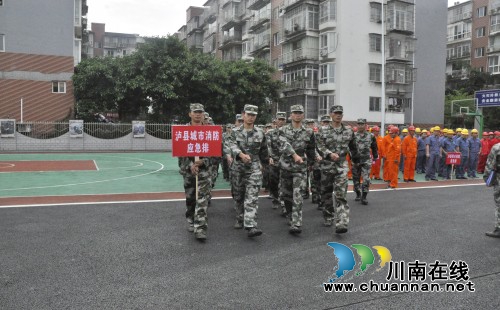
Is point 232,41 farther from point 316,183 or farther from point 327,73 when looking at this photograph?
point 316,183

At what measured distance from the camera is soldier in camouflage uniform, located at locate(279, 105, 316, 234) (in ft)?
24.2

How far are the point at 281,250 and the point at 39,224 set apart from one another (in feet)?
15.4

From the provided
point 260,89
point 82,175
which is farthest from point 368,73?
point 82,175

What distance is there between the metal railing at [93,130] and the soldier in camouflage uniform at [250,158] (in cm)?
2400

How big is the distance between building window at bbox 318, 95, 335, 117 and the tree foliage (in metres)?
6.13

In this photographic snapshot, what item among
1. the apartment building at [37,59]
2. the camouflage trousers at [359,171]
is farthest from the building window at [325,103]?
the camouflage trousers at [359,171]

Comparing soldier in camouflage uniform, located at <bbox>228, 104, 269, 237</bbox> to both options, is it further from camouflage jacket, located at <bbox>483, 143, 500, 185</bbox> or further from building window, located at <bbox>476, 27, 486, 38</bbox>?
building window, located at <bbox>476, 27, 486, 38</bbox>

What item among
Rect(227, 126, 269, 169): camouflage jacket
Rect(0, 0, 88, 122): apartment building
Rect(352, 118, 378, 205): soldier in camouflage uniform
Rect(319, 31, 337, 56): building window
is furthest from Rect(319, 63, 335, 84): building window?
Rect(227, 126, 269, 169): camouflage jacket

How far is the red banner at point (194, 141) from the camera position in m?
6.86

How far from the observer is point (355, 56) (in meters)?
36.5

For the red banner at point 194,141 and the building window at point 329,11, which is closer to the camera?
the red banner at point 194,141

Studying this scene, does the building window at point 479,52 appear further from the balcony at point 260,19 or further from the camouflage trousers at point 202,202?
→ the camouflage trousers at point 202,202

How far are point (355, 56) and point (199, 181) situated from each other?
3245 centimetres

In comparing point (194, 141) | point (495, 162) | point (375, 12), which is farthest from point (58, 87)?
point (495, 162)
